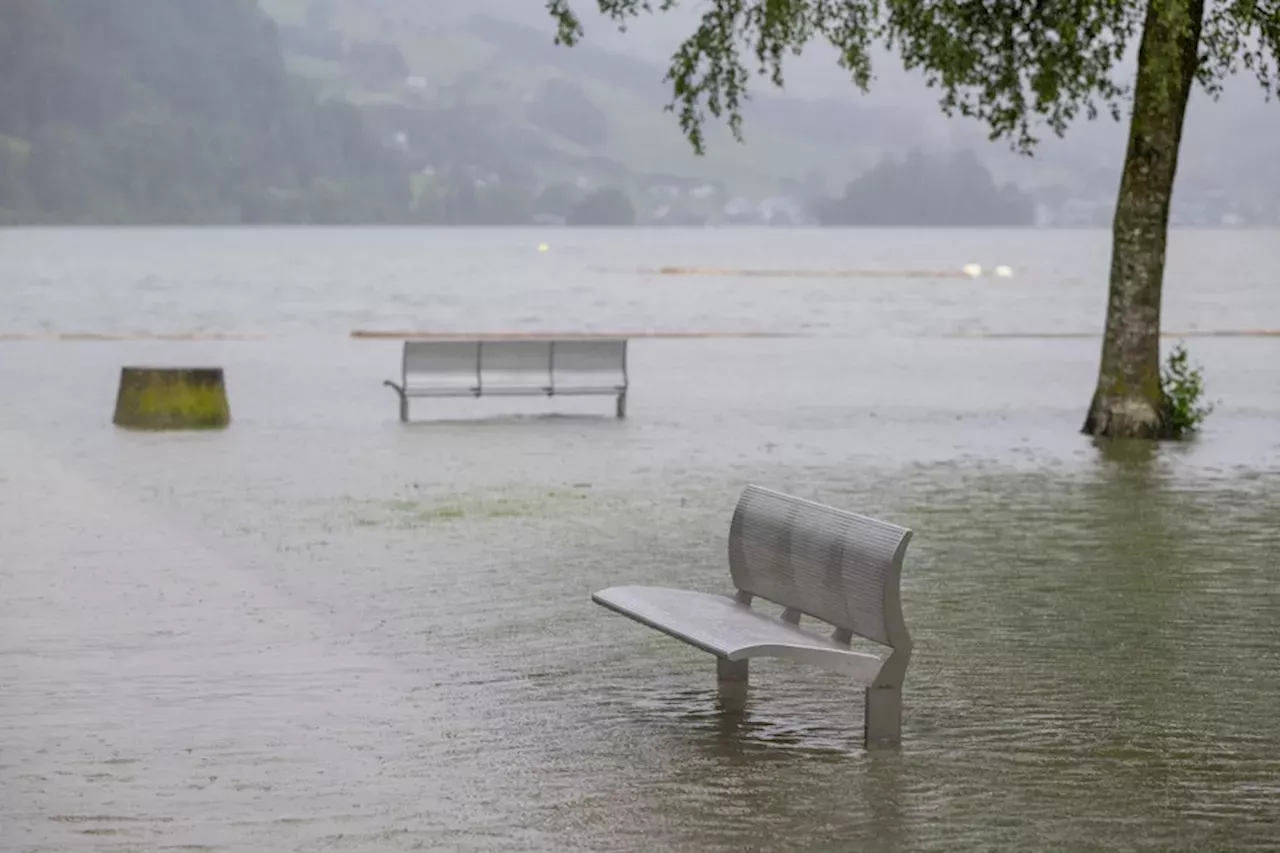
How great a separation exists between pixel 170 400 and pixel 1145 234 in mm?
8713

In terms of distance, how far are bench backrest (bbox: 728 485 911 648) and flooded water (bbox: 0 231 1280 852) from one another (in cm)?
44

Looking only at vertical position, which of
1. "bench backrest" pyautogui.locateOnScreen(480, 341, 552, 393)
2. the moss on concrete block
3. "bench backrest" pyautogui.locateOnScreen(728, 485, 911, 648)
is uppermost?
"bench backrest" pyautogui.locateOnScreen(728, 485, 911, 648)

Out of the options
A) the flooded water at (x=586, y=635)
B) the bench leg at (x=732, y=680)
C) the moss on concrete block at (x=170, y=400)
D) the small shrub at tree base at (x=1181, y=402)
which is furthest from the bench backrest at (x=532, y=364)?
the bench leg at (x=732, y=680)

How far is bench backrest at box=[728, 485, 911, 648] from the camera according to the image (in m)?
7.16

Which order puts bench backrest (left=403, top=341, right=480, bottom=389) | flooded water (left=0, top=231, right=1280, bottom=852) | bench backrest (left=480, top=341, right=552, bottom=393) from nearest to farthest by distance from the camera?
flooded water (left=0, top=231, right=1280, bottom=852)
bench backrest (left=403, top=341, right=480, bottom=389)
bench backrest (left=480, top=341, right=552, bottom=393)

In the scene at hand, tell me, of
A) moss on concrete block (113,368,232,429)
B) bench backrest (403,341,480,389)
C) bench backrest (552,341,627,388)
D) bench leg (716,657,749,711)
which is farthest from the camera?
bench backrest (552,341,627,388)

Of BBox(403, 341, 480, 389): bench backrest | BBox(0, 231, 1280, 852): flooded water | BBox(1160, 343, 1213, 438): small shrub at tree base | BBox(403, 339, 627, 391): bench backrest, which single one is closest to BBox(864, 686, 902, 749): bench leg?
BBox(0, 231, 1280, 852): flooded water

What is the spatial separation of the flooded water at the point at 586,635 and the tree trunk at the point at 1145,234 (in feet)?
2.23

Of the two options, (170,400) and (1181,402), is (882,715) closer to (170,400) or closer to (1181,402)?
(1181,402)

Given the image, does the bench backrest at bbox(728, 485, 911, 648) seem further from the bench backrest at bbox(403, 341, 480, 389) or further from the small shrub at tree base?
the bench backrest at bbox(403, 341, 480, 389)

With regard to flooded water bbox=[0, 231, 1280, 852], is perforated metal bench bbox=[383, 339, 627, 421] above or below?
above

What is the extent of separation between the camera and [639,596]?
814 cm

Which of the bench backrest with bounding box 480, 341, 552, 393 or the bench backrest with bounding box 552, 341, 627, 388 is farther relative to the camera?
the bench backrest with bounding box 552, 341, 627, 388

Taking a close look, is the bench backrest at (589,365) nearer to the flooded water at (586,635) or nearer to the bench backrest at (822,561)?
the flooded water at (586,635)
